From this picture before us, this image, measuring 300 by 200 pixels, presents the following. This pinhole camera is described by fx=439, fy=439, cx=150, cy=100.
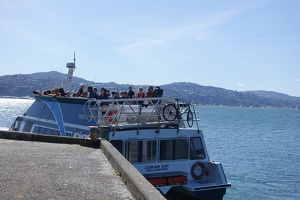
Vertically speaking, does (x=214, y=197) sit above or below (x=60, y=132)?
below

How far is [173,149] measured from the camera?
650 inches

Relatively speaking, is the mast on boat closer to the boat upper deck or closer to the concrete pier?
the boat upper deck

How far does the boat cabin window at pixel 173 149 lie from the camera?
16.3 meters

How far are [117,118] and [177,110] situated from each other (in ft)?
7.56

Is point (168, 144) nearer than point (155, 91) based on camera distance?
Yes

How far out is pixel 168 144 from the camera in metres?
16.4

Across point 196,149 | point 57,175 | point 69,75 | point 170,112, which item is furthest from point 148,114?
point 69,75

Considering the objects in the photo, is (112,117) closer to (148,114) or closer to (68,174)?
(148,114)

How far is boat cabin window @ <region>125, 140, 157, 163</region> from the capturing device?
51.8 ft

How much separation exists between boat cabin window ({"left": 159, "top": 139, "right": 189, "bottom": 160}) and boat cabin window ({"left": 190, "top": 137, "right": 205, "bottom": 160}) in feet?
0.92

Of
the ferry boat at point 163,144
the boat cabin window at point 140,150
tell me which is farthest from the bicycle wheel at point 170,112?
the boat cabin window at point 140,150

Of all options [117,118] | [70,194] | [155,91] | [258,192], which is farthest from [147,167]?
[258,192]

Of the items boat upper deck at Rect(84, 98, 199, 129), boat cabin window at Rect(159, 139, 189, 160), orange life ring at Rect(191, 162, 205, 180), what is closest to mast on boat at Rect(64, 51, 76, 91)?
boat upper deck at Rect(84, 98, 199, 129)

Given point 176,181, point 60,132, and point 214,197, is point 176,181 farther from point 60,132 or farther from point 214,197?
point 60,132
